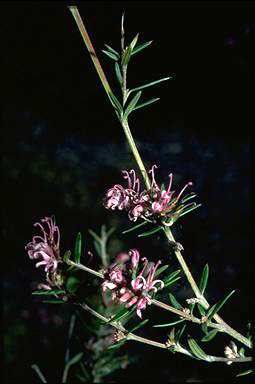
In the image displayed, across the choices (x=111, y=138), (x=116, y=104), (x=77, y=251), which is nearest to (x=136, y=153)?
(x=116, y=104)

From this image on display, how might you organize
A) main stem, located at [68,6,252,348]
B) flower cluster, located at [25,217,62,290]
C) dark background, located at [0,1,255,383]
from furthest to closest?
1. dark background, located at [0,1,255,383]
2. flower cluster, located at [25,217,62,290]
3. main stem, located at [68,6,252,348]

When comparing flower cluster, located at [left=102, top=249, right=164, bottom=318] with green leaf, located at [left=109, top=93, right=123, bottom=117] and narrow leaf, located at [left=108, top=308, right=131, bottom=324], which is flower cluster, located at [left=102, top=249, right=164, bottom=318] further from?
green leaf, located at [left=109, top=93, right=123, bottom=117]

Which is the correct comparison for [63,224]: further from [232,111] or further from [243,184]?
[232,111]

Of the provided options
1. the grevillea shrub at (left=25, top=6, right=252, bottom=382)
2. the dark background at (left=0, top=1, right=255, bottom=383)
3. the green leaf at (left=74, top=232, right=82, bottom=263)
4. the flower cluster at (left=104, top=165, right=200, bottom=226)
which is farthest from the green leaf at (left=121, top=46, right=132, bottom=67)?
the dark background at (left=0, top=1, right=255, bottom=383)

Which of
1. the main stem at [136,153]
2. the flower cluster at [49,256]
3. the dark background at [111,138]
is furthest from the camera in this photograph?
the dark background at [111,138]

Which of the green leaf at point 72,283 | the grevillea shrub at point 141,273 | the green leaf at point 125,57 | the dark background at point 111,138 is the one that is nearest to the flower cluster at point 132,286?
the grevillea shrub at point 141,273

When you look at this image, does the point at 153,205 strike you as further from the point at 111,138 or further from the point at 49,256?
the point at 111,138

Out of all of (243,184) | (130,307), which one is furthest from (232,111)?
(130,307)

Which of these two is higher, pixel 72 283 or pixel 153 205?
pixel 153 205

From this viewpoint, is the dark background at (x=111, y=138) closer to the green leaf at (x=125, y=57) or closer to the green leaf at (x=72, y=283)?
the green leaf at (x=72, y=283)
